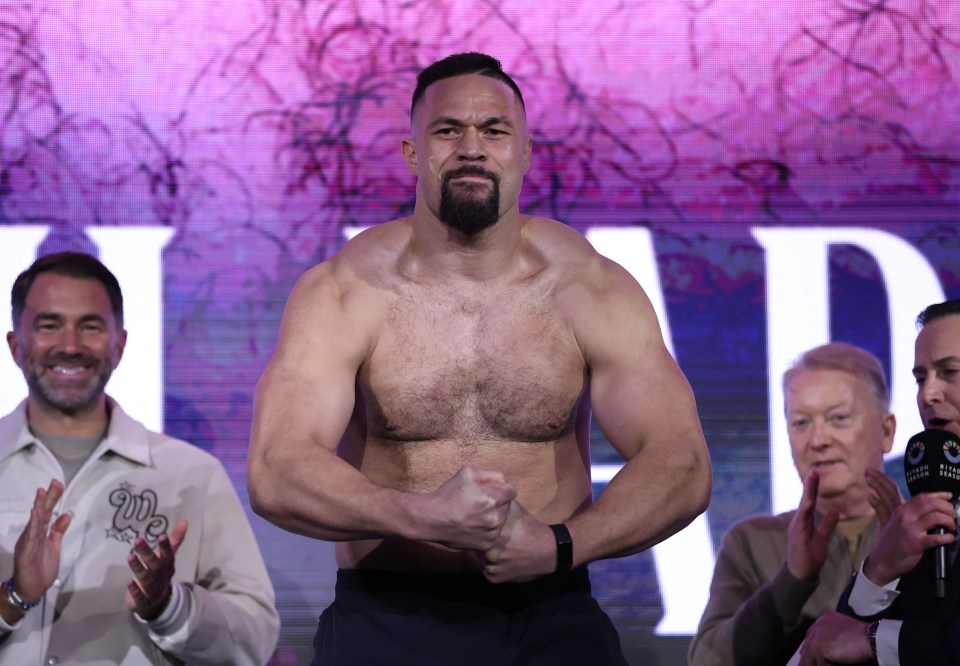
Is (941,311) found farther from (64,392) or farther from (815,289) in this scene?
(64,392)

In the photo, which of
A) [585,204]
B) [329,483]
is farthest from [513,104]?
[585,204]

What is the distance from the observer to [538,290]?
114 inches

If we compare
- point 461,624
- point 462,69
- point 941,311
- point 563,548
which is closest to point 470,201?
point 462,69

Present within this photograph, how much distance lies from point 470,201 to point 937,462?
1.10 m

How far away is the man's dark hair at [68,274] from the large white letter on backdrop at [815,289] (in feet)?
6.13

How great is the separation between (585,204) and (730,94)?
0.55 metres

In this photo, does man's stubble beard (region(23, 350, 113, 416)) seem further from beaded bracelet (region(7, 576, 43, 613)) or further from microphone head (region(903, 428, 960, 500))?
microphone head (region(903, 428, 960, 500))

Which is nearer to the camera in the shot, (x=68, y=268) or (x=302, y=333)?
A: (x=302, y=333)

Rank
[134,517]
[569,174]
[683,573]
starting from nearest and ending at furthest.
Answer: [134,517] < [683,573] < [569,174]

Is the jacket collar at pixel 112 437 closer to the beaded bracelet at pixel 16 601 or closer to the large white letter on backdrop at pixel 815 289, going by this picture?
the beaded bracelet at pixel 16 601

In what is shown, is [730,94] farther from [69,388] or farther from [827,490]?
[69,388]

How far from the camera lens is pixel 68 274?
3.59 metres

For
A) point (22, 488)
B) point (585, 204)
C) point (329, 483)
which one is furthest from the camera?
point (585, 204)

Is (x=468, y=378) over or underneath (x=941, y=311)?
underneath
